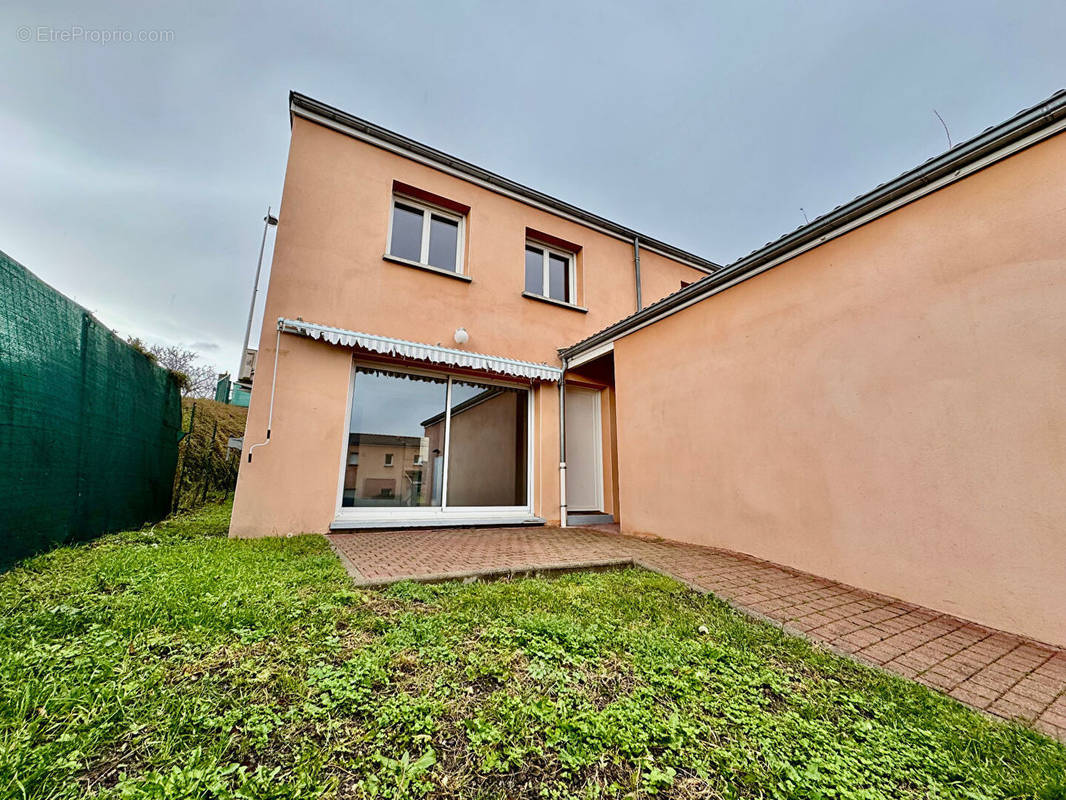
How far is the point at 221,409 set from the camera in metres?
16.3

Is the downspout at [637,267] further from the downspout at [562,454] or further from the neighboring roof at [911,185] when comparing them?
the neighboring roof at [911,185]

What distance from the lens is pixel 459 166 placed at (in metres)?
10.9

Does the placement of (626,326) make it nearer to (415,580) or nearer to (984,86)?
(415,580)

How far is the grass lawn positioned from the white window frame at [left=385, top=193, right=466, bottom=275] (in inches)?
328

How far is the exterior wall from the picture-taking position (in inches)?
155

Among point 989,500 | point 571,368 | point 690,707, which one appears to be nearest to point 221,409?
point 571,368

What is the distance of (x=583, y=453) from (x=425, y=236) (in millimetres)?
7736

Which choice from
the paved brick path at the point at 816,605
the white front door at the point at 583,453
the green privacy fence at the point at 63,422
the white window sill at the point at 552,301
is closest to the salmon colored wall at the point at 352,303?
the white window sill at the point at 552,301

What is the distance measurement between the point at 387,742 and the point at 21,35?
1415 cm

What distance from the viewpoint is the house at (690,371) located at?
4.15m

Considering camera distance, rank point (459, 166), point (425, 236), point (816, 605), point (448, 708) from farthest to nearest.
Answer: point (459, 166)
point (425, 236)
point (816, 605)
point (448, 708)

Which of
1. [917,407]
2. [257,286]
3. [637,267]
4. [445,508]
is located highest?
[637,267]

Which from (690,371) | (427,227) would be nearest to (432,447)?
(427,227)

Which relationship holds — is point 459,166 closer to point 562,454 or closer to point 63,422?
point 562,454
